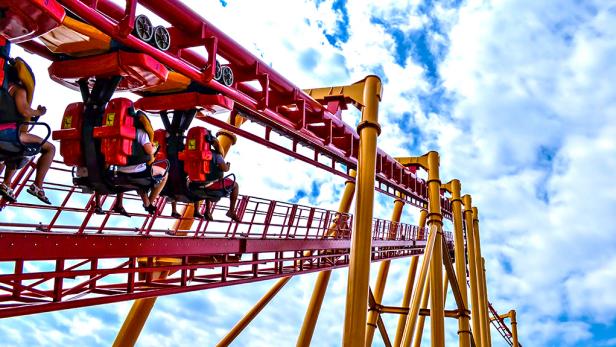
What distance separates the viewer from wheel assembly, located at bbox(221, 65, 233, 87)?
6.26 meters

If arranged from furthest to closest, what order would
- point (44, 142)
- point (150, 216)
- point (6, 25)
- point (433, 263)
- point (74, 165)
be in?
point (433, 263)
point (150, 216)
point (74, 165)
point (44, 142)
point (6, 25)

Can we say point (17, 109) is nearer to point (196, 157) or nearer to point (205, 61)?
point (196, 157)

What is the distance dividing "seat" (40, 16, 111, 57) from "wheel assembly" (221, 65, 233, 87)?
1647 mm

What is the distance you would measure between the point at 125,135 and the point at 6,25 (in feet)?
4.68

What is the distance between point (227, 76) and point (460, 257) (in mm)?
10454

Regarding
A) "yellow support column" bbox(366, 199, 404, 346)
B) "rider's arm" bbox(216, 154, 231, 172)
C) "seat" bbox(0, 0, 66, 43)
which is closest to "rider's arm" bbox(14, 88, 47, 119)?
"seat" bbox(0, 0, 66, 43)

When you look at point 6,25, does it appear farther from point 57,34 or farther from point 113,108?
point 113,108

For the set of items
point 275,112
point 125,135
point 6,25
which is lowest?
point 125,135

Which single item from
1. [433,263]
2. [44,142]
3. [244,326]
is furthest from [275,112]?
[433,263]

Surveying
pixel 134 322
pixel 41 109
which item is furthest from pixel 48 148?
pixel 134 322

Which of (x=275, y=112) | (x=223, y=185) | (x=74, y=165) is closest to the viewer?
(x=74, y=165)

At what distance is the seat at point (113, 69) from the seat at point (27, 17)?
91 centimetres

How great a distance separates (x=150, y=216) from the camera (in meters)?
5.49

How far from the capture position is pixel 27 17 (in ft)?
12.1
